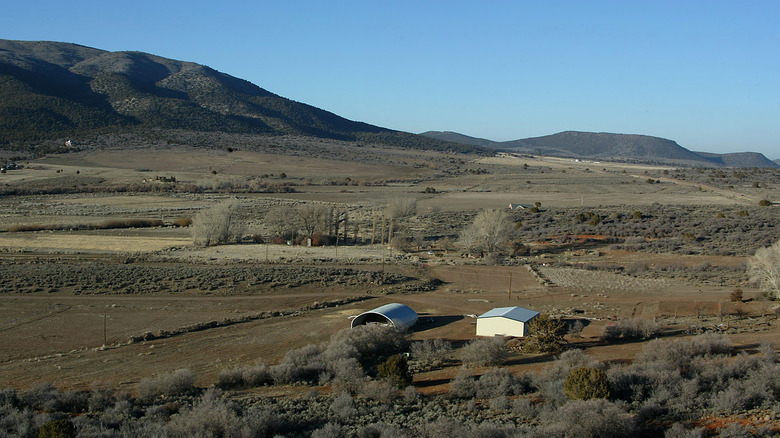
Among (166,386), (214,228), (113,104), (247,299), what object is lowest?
(247,299)

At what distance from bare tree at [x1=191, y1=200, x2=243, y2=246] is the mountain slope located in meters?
90.0

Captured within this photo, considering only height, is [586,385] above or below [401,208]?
below

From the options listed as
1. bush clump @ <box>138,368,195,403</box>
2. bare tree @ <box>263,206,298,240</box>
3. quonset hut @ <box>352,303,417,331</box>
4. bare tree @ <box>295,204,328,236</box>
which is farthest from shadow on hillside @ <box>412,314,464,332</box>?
bare tree @ <box>263,206,298,240</box>

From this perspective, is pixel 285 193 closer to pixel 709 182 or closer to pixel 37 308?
pixel 37 308

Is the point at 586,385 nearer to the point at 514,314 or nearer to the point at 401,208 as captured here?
the point at 514,314

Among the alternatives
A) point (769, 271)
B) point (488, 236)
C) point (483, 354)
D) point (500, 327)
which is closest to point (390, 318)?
point (500, 327)

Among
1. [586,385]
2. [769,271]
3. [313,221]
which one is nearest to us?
[586,385]

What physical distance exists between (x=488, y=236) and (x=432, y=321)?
59.3 ft

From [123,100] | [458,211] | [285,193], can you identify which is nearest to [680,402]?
[458,211]

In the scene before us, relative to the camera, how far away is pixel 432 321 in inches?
1038

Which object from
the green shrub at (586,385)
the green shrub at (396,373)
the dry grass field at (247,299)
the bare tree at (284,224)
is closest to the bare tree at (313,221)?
the bare tree at (284,224)

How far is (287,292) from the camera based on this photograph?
32344 mm

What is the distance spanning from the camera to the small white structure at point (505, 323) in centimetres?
2281

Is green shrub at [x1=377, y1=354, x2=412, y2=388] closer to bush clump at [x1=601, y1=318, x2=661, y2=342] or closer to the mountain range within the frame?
bush clump at [x1=601, y1=318, x2=661, y2=342]
